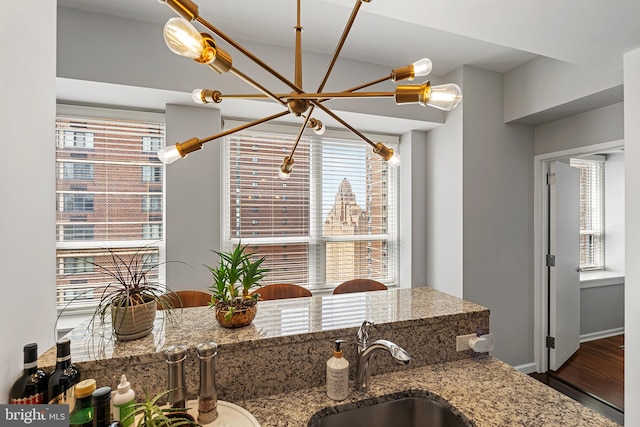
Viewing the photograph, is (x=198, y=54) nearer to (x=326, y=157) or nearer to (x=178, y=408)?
(x=178, y=408)

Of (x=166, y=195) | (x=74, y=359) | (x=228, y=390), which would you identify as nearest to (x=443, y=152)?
(x=166, y=195)

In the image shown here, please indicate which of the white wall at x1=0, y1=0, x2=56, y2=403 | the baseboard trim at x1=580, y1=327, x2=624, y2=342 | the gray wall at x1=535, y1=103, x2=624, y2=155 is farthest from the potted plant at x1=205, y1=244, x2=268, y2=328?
the baseboard trim at x1=580, y1=327, x2=624, y2=342

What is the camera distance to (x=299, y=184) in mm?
3092

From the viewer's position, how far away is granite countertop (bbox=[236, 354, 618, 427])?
95cm

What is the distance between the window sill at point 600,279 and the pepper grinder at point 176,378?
4.44 metres

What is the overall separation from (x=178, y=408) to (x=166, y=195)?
6.21 ft

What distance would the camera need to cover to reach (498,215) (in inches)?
114

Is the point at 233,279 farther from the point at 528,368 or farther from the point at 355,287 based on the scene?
the point at 528,368

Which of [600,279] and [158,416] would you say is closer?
[158,416]

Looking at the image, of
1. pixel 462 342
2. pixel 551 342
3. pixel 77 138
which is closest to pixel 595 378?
pixel 551 342

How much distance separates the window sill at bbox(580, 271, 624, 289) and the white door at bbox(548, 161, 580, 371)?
751mm

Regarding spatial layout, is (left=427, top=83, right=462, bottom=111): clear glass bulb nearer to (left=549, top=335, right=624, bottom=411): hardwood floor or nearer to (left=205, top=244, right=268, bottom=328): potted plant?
(left=205, top=244, right=268, bottom=328): potted plant

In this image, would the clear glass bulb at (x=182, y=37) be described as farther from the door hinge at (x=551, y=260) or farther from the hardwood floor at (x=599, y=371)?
the hardwood floor at (x=599, y=371)

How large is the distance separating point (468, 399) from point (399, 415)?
0.24 metres
